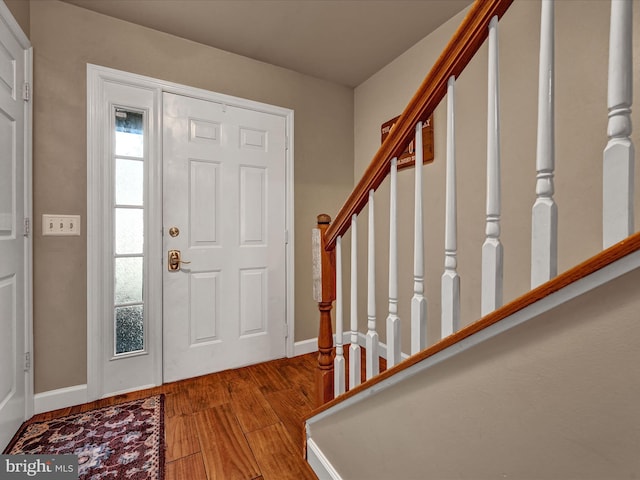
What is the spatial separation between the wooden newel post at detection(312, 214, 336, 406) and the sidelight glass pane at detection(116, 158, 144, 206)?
4.76ft

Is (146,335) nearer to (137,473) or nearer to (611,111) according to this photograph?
(137,473)

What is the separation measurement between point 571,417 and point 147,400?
2203 mm

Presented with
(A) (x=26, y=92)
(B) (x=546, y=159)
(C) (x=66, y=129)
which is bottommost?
(B) (x=546, y=159)

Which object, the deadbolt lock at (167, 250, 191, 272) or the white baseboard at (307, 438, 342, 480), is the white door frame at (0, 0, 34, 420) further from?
the white baseboard at (307, 438, 342, 480)

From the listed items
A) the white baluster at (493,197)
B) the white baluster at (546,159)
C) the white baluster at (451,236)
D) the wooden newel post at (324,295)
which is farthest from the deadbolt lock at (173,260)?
the white baluster at (546,159)

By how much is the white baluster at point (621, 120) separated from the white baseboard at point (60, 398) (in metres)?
2.61

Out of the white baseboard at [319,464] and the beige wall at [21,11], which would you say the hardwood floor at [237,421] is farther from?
the beige wall at [21,11]

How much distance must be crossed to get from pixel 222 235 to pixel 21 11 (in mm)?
1669

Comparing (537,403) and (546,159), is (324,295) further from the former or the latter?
(546,159)

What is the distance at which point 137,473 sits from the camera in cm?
134

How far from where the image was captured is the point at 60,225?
1833mm

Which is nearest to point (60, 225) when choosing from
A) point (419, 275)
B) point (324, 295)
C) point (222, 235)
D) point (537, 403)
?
point (222, 235)

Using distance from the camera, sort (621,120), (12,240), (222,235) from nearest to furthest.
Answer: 1. (621,120)
2. (12,240)
3. (222,235)

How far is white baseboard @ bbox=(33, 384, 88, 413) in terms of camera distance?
1792 mm
